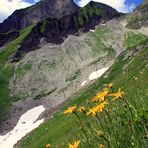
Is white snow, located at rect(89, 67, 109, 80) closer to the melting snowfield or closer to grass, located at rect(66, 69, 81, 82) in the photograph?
the melting snowfield

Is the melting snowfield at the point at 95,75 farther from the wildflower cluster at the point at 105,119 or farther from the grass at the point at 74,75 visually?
the wildflower cluster at the point at 105,119

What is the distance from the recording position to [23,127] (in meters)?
132

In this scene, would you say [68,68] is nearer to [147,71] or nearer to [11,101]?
[11,101]

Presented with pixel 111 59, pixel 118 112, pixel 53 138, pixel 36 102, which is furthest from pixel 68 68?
pixel 118 112

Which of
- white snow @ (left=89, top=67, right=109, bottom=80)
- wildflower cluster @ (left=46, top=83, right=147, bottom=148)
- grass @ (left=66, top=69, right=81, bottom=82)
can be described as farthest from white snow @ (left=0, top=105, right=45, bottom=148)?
wildflower cluster @ (left=46, top=83, right=147, bottom=148)

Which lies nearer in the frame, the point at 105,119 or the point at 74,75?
the point at 105,119

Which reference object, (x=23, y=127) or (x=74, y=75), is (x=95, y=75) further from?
(x=23, y=127)

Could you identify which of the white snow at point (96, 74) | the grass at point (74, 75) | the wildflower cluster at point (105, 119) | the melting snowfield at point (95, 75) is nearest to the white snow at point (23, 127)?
the melting snowfield at point (95, 75)

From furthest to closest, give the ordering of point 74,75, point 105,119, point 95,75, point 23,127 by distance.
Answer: point 74,75
point 95,75
point 23,127
point 105,119

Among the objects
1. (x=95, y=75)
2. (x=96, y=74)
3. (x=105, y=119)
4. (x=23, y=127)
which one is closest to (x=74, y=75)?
(x=96, y=74)

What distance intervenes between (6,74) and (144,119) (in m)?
195

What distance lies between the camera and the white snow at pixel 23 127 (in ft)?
383

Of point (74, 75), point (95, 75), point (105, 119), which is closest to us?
point (105, 119)

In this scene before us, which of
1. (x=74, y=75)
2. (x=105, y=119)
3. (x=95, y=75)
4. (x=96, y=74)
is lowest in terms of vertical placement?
(x=74, y=75)
